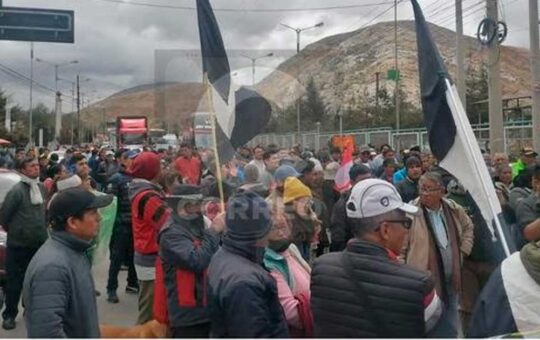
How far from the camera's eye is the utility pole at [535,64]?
567 inches

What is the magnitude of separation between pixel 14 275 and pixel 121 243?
4.81 ft

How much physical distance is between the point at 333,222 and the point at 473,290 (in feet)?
5.58

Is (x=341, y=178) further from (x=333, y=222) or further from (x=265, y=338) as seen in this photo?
(x=265, y=338)

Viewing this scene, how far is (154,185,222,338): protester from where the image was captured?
12.2 ft

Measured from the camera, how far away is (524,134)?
17.7m

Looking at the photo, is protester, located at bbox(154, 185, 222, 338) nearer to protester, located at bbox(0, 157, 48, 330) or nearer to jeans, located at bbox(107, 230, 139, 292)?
protester, located at bbox(0, 157, 48, 330)

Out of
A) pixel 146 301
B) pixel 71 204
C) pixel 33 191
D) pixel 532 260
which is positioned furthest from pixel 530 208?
pixel 33 191

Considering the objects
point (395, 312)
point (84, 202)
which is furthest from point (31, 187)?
point (395, 312)

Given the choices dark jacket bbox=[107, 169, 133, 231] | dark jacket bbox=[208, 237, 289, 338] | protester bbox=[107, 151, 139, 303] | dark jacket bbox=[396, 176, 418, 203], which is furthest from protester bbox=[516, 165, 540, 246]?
dark jacket bbox=[107, 169, 133, 231]

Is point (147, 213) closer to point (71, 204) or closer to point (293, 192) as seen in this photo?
point (293, 192)

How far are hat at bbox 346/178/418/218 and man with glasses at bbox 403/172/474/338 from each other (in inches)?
62.6

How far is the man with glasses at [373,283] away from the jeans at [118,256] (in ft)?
16.2

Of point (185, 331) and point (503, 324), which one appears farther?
point (185, 331)

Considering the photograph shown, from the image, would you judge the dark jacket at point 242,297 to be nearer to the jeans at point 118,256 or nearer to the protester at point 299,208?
the protester at point 299,208
